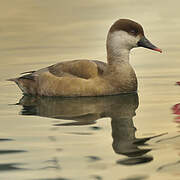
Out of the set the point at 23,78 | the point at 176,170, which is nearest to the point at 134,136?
the point at 176,170

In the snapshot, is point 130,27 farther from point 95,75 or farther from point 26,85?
point 26,85

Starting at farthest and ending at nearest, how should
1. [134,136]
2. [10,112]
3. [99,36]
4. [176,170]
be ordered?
[99,36], [10,112], [134,136], [176,170]

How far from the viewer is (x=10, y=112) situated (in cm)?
1084

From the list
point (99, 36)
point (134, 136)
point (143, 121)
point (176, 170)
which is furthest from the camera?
point (99, 36)

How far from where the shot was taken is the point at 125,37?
12195mm

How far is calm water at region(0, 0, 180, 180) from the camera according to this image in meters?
7.91

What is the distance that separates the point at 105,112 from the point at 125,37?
6.17 feet

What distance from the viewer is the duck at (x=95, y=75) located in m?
11.7

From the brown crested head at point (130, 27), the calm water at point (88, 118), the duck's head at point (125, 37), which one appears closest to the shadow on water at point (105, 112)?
the calm water at point (88, 118)

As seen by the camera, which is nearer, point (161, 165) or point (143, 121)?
point (161, 165)

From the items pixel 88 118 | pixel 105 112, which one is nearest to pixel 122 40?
pixel 105 112

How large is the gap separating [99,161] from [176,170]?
79cm

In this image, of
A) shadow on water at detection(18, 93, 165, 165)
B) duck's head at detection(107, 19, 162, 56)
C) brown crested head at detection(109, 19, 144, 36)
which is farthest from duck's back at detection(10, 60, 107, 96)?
brown crested head at detection(109, 19, 144, 36)

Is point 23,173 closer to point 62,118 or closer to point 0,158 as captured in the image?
point 0,158
